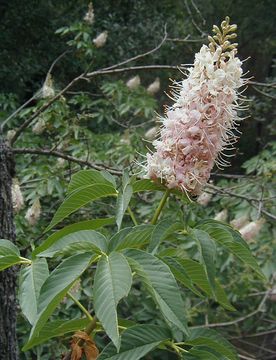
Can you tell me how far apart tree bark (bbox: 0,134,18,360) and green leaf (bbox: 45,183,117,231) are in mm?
659

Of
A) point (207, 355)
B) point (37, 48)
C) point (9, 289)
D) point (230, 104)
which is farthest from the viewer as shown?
point (37, 48)

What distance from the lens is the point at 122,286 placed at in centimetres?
73

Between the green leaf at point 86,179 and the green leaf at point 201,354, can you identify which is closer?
the green leaf at point 201,354

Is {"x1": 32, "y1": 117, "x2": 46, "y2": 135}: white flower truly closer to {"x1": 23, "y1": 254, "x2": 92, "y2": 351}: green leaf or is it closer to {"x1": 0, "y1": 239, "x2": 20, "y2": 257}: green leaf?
{"x1": 0, "y1": 239, "x2": 20, "y2": 257}: green leaf

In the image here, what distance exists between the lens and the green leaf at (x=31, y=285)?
32.9 inches

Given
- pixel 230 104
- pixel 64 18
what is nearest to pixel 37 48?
pixel 64 18

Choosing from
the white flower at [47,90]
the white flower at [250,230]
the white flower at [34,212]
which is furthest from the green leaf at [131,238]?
the white flower at [47,90]

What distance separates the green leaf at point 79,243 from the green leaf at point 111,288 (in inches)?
1.0

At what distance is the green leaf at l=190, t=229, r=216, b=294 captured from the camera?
2.64 feet

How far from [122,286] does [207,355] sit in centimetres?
20

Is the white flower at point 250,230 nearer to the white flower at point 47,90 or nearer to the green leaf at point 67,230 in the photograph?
the white flower at point 47,90

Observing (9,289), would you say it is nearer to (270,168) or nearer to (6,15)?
(270,168)

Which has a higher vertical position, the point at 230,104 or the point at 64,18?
the point at 230,104

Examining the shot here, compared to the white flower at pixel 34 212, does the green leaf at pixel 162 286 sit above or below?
above
